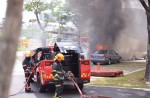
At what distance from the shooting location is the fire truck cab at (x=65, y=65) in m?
9.66

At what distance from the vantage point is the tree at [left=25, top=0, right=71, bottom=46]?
28.5m

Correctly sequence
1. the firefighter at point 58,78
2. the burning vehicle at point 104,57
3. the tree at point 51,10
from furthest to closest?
the tree at point 51,10 → the burning vehicle at point 104,57 → the firefighter at point 58,78

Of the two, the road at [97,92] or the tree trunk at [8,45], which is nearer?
the tree trunk at [8,45]

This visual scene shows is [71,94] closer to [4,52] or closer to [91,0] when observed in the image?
[4,52]

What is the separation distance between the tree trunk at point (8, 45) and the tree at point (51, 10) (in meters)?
26.6

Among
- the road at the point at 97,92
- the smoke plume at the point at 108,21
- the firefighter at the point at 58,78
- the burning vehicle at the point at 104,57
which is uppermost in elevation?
the smoke plume at the point at 108,21

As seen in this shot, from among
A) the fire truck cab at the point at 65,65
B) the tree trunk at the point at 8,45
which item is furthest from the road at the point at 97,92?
the tree trunk at the point at 8,45

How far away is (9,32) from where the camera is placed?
6.60 ft

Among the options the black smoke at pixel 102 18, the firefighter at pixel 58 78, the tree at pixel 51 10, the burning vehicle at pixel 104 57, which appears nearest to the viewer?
the firefighter at pixel 58 78

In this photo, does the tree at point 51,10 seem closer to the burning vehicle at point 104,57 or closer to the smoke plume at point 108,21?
the smoke plume at point 108,21

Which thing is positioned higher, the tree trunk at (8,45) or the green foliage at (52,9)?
the green foliage at (52,9)

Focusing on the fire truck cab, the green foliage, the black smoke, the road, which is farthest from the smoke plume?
the fire truck cab

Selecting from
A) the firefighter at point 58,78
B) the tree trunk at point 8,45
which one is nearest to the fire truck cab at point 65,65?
the firefighter at point 58,78

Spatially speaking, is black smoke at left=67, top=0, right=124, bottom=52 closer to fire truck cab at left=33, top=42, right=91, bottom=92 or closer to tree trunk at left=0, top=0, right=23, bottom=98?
fire truck cab at left=33, top=42, right=91, bottom=92
